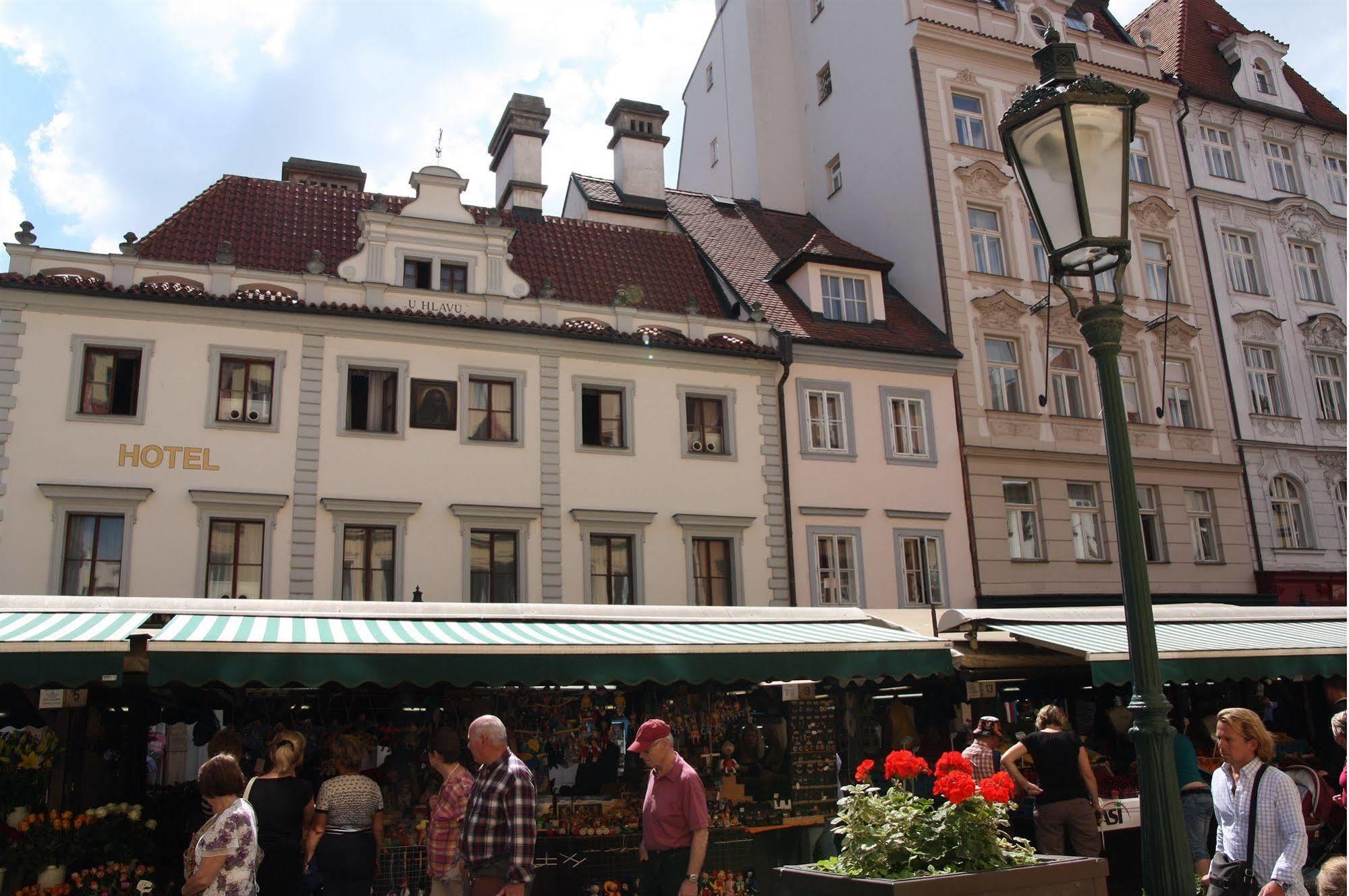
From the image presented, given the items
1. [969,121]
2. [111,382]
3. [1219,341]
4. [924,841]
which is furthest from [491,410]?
[1219,341]

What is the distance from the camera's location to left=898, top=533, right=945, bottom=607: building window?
2036cm

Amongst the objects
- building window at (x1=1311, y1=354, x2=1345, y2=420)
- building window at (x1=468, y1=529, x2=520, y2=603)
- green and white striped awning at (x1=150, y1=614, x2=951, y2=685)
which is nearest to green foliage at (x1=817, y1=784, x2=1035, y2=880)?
green and white striped awning at (x1=150, y1=614, x2=951, y2=685)

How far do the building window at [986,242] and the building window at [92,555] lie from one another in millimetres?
17333

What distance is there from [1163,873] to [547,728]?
7.39 meters

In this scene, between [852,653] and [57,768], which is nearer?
[57,768]

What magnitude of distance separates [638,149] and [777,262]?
4.70 metres

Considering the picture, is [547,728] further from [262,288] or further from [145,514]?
[262,288]

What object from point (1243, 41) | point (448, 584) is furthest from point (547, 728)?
point (1243, 41)

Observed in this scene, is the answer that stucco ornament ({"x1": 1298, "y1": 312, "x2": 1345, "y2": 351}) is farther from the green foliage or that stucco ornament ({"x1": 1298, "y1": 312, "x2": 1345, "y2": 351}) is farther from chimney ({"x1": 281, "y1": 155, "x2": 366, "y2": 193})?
the green foliage

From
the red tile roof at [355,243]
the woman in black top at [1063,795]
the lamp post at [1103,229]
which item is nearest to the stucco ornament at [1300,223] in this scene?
the red tile roof at [355,243]

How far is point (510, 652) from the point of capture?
9.52 meters

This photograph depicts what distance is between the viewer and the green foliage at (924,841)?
5.30 m

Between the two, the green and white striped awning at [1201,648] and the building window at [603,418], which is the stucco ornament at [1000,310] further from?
the green and white striped awning at [1201,648]

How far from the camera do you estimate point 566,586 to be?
58.5 feet
